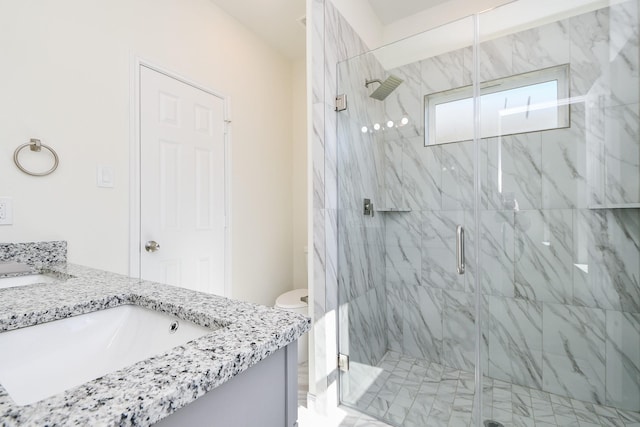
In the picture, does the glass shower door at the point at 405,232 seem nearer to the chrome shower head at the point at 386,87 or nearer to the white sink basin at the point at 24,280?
the chrome shower head at the point at 386,87

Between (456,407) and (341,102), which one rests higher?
(341,102)

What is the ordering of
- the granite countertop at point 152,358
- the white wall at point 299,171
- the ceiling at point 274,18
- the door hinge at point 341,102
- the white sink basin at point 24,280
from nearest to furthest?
the granite countertop at point 152,358 → the white sink basin at point 24,280 → the door hinge at point 341,102 → the ceiling at point 274,18 → the white wall at point 299,171

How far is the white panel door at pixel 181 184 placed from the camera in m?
1.72

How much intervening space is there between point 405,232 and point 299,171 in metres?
1.19

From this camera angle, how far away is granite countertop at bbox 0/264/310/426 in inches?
12.1

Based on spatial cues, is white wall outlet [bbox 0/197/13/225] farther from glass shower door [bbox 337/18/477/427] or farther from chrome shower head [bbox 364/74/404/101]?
chrome shower head [bbox 364/74/404/101]

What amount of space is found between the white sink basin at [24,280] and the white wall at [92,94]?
333 mm

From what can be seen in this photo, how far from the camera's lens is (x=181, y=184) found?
6.23 feet

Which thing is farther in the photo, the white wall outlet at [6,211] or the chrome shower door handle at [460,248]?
the chrome shower door handle at [460,248]

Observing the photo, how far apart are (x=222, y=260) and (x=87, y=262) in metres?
0.84

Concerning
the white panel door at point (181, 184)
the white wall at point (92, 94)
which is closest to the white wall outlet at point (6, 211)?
the white wall at point (92, 94)

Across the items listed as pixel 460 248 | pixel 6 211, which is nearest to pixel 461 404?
pixel 460 248

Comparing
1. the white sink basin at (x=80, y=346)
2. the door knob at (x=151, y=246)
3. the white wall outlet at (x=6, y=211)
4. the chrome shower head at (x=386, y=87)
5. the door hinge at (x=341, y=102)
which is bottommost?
the white sink basin at (x=80, y=346)

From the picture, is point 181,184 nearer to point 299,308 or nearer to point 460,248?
point 299,308
